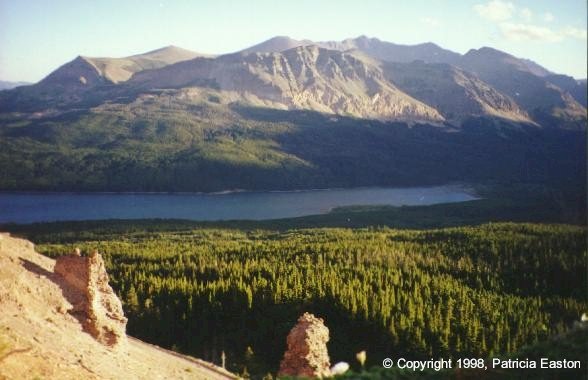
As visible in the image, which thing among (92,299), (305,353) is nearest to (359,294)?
(305,353)

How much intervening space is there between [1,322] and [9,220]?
184m

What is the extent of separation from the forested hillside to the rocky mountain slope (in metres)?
19.0

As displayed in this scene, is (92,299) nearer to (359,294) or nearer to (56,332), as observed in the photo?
(56,332)

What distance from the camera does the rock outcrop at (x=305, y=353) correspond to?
126 feet

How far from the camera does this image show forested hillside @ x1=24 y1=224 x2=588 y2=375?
59.5 metres

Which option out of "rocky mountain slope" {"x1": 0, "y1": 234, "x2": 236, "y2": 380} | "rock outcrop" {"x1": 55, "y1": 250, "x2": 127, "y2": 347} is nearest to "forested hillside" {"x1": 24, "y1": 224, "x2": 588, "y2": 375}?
"rocky mountain slope" {"x1": 0, "y1": 234, "x2": 236, "y2": 380}

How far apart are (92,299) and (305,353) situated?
1512 centimetres

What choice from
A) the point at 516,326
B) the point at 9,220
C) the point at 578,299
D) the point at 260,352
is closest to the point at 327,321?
the point at 260,352

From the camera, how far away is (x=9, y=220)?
188500mm

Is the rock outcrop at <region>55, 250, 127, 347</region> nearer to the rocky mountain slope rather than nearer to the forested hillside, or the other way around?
the rocky mountain slope

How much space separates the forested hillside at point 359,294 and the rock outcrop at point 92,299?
19246 mm

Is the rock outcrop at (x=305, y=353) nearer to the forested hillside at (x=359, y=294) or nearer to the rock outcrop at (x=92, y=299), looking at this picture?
the rock outcrop at (x=92, y=299)

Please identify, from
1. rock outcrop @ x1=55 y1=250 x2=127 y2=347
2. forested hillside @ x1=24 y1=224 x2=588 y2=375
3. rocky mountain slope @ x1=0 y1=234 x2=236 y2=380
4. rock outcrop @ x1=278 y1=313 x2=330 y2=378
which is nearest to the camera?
rocky mountain slope @ x1=0 y1=234 x2=236 y2=380

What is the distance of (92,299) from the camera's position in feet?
115
